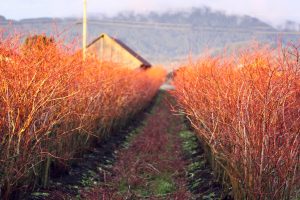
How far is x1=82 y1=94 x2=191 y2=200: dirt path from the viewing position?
833 cm

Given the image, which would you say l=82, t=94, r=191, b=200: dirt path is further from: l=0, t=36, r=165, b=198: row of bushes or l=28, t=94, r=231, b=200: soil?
l=0, t=36, r=165, b=198: row of bushes

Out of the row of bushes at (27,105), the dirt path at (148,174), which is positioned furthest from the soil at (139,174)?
the row of bushes at (27,105)

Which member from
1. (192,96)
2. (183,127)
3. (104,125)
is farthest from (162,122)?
(192,96)

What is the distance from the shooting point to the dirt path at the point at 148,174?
8.33m

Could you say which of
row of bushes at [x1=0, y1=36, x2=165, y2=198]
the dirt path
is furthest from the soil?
row of bushes at [x1=0, y1=36, x2=165, y2=198]

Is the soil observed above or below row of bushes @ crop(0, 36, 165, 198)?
below

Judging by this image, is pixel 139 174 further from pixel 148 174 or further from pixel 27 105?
pixel 27 105

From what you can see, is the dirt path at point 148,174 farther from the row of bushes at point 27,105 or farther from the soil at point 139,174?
the row of bushes at point 27,105

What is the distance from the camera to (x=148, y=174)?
1016cm

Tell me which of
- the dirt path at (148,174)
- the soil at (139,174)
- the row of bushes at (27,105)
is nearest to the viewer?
the row of bushes at (27,105)

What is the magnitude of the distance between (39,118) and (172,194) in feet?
9.31

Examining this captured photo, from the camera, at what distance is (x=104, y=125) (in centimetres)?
1240

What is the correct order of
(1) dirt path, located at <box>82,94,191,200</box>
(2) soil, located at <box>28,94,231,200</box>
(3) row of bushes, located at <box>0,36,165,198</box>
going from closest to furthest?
1. (3) row of bushes, located at <box>0,36,165,198</box>
2. (2) soil, located at <box>28,94,231,200</box>
3. (1) dirt path, located at <box>82,94,191,200</box>

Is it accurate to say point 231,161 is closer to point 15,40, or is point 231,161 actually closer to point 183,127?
point 15,40
